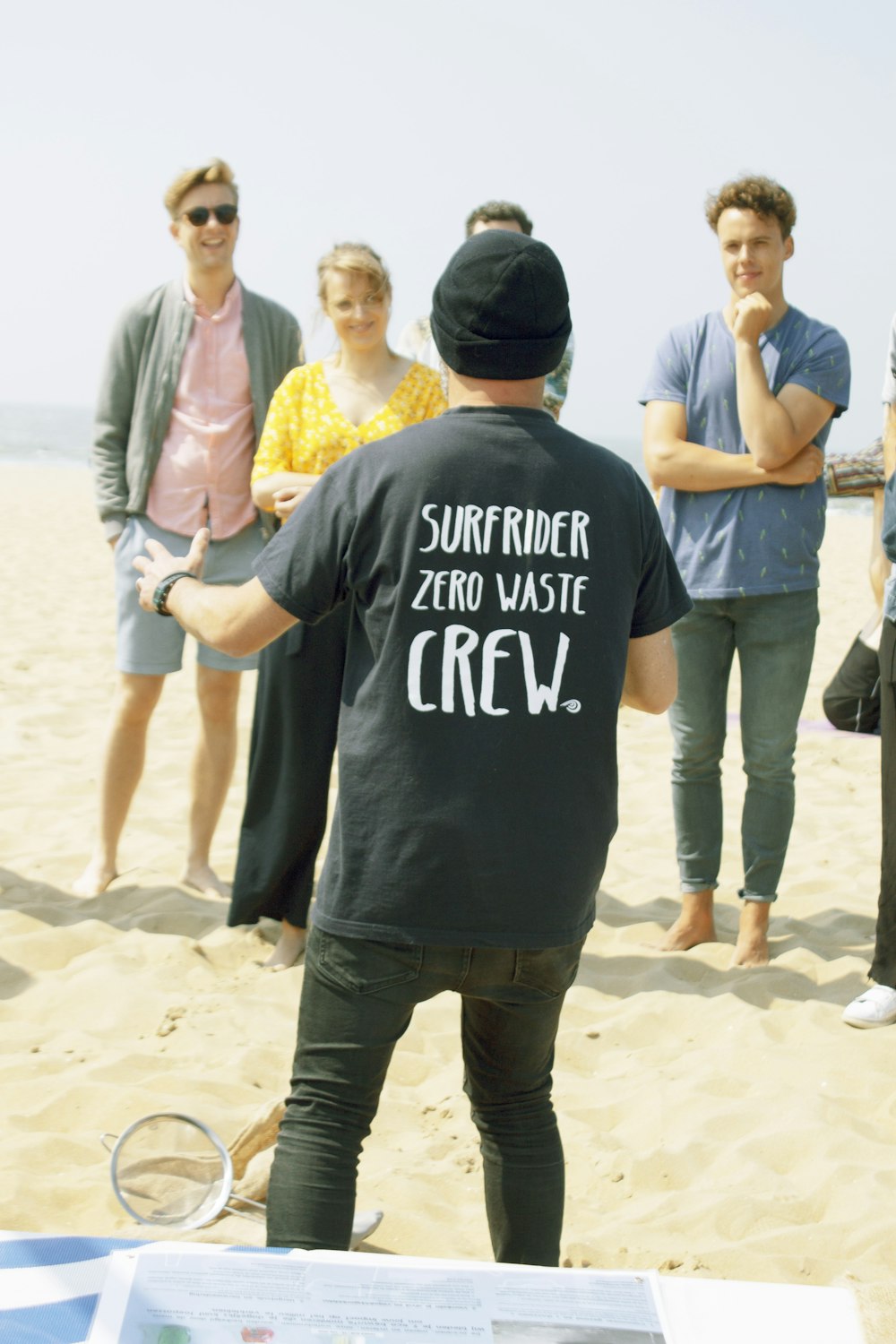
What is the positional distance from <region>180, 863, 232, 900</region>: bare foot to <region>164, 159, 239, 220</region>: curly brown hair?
2.13 meters

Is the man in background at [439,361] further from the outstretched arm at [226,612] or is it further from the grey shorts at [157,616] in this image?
the outstretched arm at [226,612]

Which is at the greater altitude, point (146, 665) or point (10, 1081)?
point (146, 665)

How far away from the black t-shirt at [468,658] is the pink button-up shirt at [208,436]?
2345 millimetres

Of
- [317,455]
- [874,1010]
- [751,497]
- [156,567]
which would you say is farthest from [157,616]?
[874,1010]

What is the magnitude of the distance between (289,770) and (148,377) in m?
1.38

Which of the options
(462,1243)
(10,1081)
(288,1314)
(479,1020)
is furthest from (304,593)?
(10,1081)

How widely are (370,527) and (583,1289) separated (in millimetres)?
1031

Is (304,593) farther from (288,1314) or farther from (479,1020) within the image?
(288,1314)

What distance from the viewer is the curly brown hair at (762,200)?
12.3 feet

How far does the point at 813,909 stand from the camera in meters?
4.57

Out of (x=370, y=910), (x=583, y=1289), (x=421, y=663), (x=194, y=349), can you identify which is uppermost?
(x=194, y=349)

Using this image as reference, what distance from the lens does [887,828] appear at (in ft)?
11.9

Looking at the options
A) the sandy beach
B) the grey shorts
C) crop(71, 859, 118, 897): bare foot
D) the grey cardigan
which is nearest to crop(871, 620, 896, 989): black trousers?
the sandy beach

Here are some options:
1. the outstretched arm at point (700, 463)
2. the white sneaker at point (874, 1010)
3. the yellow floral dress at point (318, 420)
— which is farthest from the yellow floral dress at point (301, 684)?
the white sneaker at point (874, 1010)
